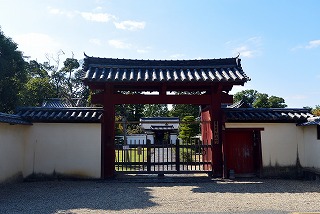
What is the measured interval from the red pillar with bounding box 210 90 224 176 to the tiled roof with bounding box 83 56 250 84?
922 millimetres

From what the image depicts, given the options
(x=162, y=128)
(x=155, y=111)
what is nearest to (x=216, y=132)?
(x=162, y=128)

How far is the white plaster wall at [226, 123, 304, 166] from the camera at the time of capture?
1091 cm

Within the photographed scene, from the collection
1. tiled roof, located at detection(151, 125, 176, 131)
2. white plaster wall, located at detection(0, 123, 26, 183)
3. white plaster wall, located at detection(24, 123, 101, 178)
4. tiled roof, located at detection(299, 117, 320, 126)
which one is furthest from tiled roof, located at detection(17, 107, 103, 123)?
tiled roof, located at detection(151, 125, 176, 131)

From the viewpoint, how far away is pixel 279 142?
11008mm

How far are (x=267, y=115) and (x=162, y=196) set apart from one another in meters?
5.61

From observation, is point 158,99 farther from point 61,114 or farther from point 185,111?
point 185,111

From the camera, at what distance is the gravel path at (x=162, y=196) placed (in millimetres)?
6410

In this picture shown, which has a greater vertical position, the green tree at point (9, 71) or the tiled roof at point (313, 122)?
the green tree at point (9, 71)

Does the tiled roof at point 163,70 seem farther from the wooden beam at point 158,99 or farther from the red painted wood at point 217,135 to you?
the red painted wood at point 217,135

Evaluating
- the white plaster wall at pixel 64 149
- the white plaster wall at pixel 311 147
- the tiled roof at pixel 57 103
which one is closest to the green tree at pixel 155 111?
the tiled roof at pixel 57 103

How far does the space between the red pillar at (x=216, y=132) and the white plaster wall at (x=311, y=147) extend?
331 centimetres

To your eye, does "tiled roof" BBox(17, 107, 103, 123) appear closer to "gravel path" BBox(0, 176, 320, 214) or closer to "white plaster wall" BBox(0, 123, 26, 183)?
"white plaster wall" BBox(0, 123, 26, 183)

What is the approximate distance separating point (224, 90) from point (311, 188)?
4.67 m

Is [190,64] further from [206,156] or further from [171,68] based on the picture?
[206,156]
